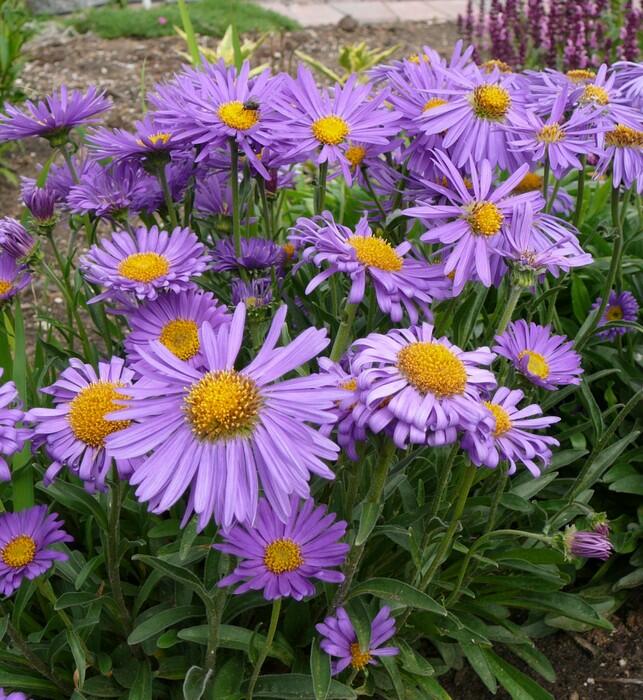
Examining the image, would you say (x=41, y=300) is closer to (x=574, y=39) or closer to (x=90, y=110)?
(x=90, y=110)

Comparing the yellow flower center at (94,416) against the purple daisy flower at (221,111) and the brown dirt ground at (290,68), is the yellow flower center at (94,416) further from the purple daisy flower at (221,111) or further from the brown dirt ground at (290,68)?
the brown dirt ground at (290,68)

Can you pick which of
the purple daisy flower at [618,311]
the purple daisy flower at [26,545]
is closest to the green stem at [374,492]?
the purple daisy flower at [26,545]

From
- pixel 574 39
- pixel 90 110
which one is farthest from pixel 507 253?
pixel 574 39

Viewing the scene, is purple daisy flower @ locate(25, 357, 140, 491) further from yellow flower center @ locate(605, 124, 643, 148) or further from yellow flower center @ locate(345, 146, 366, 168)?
yellow flower center @ locate(605, 124, 643, 148)

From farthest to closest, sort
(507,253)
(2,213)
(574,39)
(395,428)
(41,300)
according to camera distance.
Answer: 1. (2,213)
2. (574,39)
3. (41,300)
4. (507,253)
5. (395,428)

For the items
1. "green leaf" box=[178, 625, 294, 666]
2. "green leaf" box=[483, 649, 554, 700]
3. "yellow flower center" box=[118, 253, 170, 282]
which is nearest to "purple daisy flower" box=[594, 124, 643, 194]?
"yellow flower center" box=[118, 253, 170, 282]

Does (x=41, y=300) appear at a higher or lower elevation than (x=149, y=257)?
lower

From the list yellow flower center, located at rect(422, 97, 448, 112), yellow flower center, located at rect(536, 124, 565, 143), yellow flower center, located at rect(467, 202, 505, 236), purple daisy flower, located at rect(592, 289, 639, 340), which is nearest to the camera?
yellow flower center, located at rect(467, 202, 505, 236)

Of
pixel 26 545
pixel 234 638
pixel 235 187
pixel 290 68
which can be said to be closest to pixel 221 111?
pixel 235 187
